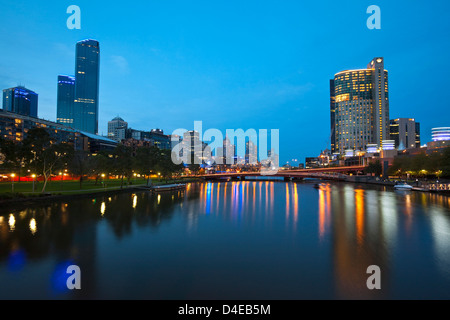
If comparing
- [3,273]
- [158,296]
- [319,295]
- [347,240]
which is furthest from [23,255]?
[347,240]

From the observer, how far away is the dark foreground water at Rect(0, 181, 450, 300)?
366 inches

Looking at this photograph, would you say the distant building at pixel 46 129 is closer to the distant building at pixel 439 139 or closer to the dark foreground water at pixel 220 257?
the dark foreground water at pixel 220 257

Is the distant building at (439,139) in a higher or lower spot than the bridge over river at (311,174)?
higher

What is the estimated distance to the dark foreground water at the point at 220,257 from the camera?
9.30 meters

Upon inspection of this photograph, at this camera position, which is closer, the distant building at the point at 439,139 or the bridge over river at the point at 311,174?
the distant building at the point at 439,139

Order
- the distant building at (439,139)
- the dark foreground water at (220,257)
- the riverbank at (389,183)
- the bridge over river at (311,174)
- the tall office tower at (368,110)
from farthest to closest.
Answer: the tall office tower at (368,110) < the bridge over river at (311,174) < the distant building at (439,139) < the riverbank at (389,183) < the dark foreground water at (220,257)

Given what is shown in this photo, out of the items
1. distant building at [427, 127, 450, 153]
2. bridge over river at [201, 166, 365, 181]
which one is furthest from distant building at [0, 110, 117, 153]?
distant building at [427, 127, 450, 153]

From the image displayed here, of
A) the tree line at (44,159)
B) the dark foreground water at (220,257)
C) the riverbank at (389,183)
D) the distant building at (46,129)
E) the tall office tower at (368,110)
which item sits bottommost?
the dark foreground water at (220,257)

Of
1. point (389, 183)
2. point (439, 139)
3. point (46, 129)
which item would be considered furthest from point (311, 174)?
point (46, 129)

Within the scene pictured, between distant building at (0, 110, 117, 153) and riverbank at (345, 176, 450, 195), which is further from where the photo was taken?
distant building at (0, 110, 117, 153)

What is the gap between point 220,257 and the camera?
13.0m

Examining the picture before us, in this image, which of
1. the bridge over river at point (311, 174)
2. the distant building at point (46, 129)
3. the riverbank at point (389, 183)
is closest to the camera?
the riverbank at point (389, 183)

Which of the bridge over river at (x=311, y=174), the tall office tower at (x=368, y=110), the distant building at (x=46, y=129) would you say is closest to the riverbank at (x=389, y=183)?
the bridge over river at (x=311, y=174)

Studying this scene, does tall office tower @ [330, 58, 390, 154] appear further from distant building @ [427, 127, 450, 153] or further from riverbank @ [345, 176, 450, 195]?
riverbank @ [345, 176, 450, 195]
